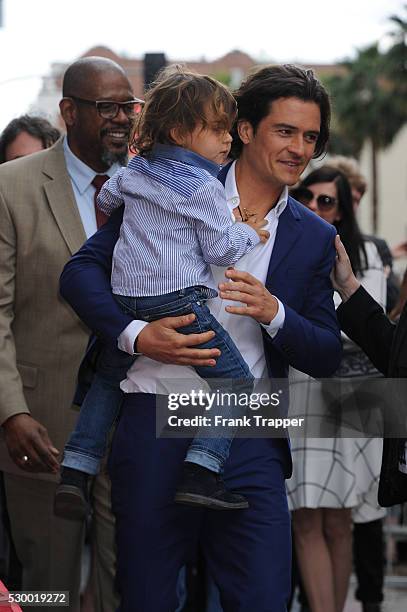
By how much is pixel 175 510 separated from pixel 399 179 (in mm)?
83875

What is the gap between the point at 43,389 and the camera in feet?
17.0

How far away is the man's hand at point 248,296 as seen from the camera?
3715mm

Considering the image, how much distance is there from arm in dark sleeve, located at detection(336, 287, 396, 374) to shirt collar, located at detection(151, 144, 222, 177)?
0.92 metres

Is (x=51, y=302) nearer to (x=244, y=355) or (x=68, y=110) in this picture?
(x=68, y=110)

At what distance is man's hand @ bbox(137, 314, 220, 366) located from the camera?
373 centimetres

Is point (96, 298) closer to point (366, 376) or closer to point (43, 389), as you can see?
point (43, 389)

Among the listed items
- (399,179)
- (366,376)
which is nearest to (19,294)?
(366,376)

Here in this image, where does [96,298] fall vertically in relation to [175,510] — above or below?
above

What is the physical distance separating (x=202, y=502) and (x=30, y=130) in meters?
3.33

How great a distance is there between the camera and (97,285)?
3.94 m

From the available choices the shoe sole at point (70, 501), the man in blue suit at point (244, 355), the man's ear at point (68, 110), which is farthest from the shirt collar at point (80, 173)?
the shoe sole at point (70, 501)

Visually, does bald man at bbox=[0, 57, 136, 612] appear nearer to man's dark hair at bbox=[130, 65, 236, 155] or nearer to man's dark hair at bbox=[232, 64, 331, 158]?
man's dark hair at bbox=[232, 64, 331, 158]

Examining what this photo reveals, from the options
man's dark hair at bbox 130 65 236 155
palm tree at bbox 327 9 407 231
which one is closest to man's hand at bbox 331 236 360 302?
man's dark hair at bbox 130 65 236 155

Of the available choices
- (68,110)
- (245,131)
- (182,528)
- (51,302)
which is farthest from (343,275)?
(68,110)
